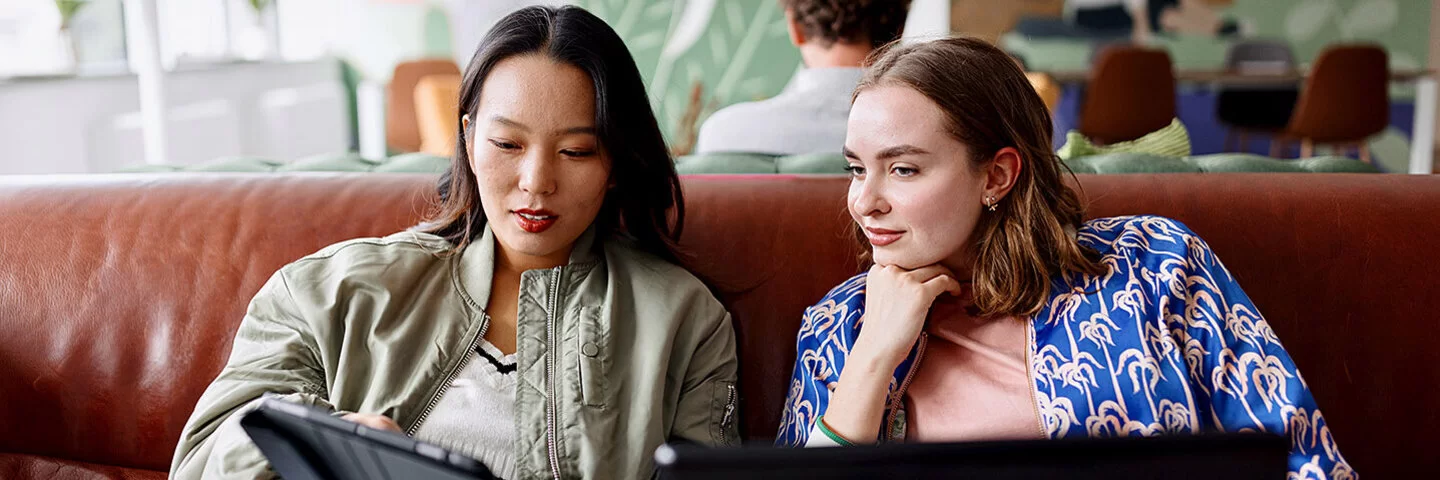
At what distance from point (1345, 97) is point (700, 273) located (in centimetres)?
551

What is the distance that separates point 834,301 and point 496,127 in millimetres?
472

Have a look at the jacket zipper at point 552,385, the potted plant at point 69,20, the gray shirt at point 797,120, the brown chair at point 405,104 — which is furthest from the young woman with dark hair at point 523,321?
the brown chair at point 405,104

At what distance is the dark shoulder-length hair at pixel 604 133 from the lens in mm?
1305

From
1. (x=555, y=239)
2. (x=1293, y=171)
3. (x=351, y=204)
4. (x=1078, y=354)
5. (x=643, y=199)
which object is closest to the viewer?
(x=1078, y=354)

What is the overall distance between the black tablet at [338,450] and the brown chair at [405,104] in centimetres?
545

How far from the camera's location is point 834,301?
139 centimetres

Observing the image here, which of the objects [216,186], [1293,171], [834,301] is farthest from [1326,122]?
[216,186]

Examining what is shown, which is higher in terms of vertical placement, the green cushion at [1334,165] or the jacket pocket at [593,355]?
the green cushion at [1334,165]

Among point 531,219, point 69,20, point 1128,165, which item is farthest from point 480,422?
point 69,20

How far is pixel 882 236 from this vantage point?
126 centimetres

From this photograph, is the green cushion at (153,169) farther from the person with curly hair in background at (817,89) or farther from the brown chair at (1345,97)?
the brown chair at (1345,97)

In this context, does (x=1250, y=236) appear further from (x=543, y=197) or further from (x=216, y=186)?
(x=216, y=186)

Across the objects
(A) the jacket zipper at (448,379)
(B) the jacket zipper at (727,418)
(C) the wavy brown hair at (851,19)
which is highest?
(C) the wavy brown hair at (851,19)

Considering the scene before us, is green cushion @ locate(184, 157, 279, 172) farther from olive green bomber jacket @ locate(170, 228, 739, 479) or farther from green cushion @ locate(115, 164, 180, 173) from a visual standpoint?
olive green bomber jacket @ locate(170, 228, 739, 479)
